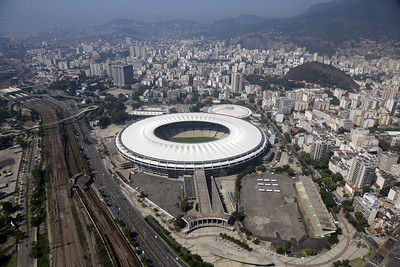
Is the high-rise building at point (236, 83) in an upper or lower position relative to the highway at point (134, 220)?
upper

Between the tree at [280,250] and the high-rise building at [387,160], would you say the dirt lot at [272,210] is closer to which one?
the tree at [280,250]

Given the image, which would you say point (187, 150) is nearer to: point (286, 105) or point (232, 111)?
point (232, 111)

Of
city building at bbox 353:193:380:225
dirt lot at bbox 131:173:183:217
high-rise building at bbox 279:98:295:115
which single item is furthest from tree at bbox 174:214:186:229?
high-rise building at bbox 279:98:295:115

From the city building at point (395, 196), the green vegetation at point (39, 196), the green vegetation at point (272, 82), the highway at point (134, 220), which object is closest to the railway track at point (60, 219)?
the green vegetation at point (39, 196)

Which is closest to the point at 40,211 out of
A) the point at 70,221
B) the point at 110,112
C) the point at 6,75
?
the point at 70,221

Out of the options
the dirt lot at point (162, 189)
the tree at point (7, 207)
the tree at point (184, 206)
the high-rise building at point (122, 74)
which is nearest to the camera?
the tree at point (7, 207)

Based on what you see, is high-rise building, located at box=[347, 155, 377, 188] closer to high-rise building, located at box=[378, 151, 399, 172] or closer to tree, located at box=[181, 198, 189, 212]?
high-rise building, located at box=[378, 151, 399, 172]
